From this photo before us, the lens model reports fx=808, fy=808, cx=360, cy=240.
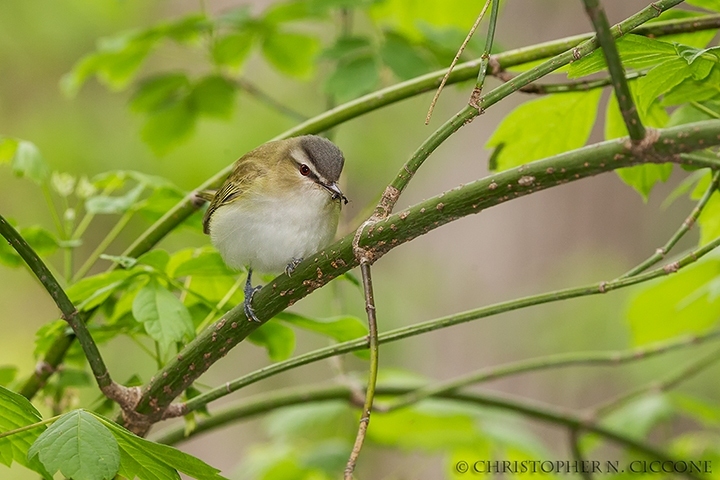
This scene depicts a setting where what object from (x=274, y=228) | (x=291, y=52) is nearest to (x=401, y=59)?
(x=291, y=52)

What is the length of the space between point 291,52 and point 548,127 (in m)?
1.51

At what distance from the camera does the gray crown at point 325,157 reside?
257 centimetres

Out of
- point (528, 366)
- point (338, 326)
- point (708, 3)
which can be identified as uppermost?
point (708, 3)

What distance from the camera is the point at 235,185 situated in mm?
2744

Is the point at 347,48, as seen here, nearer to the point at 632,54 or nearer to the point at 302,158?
the point at 302,158

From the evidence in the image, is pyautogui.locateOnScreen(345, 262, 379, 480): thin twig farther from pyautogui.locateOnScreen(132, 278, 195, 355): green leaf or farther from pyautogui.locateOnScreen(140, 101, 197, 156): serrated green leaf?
pyautogui.locateOnScreen(140, 101, 197, 156): serrated green leaf

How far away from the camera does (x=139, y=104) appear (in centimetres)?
315

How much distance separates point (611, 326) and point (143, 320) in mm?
3873

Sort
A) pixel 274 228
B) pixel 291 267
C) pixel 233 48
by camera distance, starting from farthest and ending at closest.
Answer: pixel 233 48, pixel 274 228, pixel 291 267

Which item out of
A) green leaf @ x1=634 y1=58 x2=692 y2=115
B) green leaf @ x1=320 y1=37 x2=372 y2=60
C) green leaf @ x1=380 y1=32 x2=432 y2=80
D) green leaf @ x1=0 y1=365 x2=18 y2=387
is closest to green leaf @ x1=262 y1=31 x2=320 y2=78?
green leaf @ x1=320 y1=37 x2=372 y2=60

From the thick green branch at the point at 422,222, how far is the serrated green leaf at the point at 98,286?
26cm

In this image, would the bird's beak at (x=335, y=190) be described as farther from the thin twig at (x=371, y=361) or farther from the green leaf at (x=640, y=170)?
the thin twig at (x=371, y=361)

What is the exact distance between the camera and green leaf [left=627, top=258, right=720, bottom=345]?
3.11m

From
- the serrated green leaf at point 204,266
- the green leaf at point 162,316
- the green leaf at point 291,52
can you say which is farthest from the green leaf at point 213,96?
the green leaf at point 162,316
